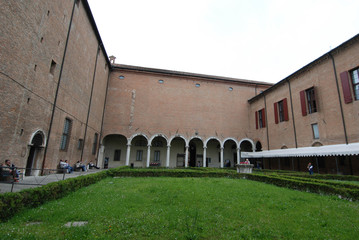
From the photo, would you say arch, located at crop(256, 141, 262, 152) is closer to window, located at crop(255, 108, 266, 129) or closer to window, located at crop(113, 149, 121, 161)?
window, located at crop(255, 108, 266, 129)

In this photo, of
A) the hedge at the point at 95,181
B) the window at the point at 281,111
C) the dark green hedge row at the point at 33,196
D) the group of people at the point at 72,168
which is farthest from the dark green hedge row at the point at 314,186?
the group of people at the point at 72,168

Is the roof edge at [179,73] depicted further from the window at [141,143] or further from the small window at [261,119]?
the window at [141,143]

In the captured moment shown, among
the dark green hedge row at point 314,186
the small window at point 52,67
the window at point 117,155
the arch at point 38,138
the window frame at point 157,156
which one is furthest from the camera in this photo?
the window frame at point 157,156

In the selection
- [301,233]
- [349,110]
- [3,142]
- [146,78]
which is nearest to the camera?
[301,233]

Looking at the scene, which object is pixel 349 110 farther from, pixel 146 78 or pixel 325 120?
pixel 146 78

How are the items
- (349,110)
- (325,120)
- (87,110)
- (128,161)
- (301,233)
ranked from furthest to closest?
1. (128,161)
2. (87,110)
3. (325,120)
4. (349,110)
5. (301,233)

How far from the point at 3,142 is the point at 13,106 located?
1647 millimetres

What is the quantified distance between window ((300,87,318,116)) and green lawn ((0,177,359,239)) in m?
13.9

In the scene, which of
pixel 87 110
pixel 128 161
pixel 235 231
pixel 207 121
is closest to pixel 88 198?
pixel 235 231

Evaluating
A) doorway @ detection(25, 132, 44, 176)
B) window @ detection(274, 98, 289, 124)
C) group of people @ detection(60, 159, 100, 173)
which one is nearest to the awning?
window @ detection(274, 98, 289, 124)

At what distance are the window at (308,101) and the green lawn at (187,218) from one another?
13.9 meters

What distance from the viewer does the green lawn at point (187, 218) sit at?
3.69m

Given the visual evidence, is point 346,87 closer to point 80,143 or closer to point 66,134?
point 66,134

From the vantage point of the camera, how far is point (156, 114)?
24.9 metres
